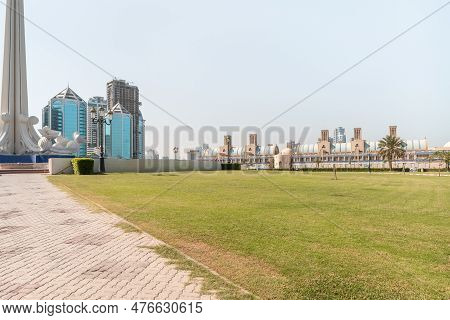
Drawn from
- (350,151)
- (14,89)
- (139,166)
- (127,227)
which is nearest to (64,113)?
(14,89)

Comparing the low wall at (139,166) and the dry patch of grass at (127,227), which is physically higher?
the low wall at (139,166)

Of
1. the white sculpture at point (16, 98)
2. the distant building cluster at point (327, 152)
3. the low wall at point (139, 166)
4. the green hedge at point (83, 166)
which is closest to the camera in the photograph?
the green hedge at point (83, 166)

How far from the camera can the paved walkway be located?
4176 millimetres

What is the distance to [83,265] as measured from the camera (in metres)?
5.21

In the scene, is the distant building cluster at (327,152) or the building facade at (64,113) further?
the distant building cluster at (327,152)

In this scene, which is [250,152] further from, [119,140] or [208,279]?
[208,279]

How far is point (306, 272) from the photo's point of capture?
4.85 m

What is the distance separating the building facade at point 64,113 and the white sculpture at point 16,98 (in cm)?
7378

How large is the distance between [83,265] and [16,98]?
57559 mm

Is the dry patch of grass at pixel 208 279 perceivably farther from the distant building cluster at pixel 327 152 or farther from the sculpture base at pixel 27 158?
the distant building cluster at pixel 327 152

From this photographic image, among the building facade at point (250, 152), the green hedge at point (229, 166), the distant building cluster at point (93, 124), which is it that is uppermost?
the distant building cluster at point (93, 124)

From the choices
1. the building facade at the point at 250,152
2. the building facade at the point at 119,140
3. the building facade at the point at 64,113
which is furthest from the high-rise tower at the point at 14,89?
the building facade at the point at 250,152

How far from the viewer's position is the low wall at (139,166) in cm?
3578
